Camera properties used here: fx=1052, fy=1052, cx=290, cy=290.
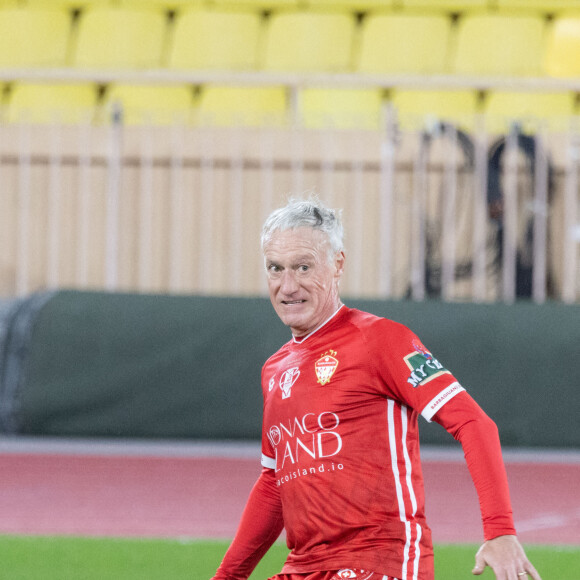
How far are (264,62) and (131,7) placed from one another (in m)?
1.57

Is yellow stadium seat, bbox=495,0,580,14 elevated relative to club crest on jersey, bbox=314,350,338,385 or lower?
elevated

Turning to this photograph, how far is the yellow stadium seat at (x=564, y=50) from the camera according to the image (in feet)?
32.2

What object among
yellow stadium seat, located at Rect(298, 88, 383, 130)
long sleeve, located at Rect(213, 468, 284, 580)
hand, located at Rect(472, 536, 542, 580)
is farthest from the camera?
yellow stadium seat, located at Rect(298, 88, 383, 130)

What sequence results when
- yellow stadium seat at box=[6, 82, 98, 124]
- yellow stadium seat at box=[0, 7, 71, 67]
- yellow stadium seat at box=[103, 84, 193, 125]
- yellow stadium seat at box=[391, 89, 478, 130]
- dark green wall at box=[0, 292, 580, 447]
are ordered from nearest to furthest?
dark green wall at box=[0, 292, 580, 447] < yellow stadium seat at box=[391, 89, 478, 130] < yellow stadium seat at box=[6, 82, 98, 124] < yellow stadium seat at box=[103, 84, 193, 125] < yellow stadium seat at box=[0, 7, 71, 67]

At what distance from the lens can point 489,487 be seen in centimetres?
204

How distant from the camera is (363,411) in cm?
227

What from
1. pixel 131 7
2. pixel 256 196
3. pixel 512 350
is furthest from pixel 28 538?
pixel 131 7

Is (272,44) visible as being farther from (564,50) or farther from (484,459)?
(484,459)

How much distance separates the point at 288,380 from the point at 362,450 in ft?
0.82

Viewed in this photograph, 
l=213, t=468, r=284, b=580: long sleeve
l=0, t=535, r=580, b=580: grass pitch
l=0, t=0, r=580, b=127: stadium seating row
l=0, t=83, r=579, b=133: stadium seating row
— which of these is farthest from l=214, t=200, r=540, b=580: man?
l=0, t=0, r=580, b=127: stadium seating row

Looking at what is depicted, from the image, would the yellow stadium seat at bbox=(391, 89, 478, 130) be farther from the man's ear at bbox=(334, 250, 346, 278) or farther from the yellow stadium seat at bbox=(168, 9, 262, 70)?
the man's ear at bbox=(334, 250, 346, 278)

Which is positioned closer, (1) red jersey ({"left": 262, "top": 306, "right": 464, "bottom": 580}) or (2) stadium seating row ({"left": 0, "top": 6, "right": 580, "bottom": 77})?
(1) red jersey ({"left": 262, "top": 306, "right": 464, "bottom": 580})

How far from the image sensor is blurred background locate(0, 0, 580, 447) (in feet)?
20.1

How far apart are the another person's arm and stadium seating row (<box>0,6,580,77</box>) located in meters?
8.01
